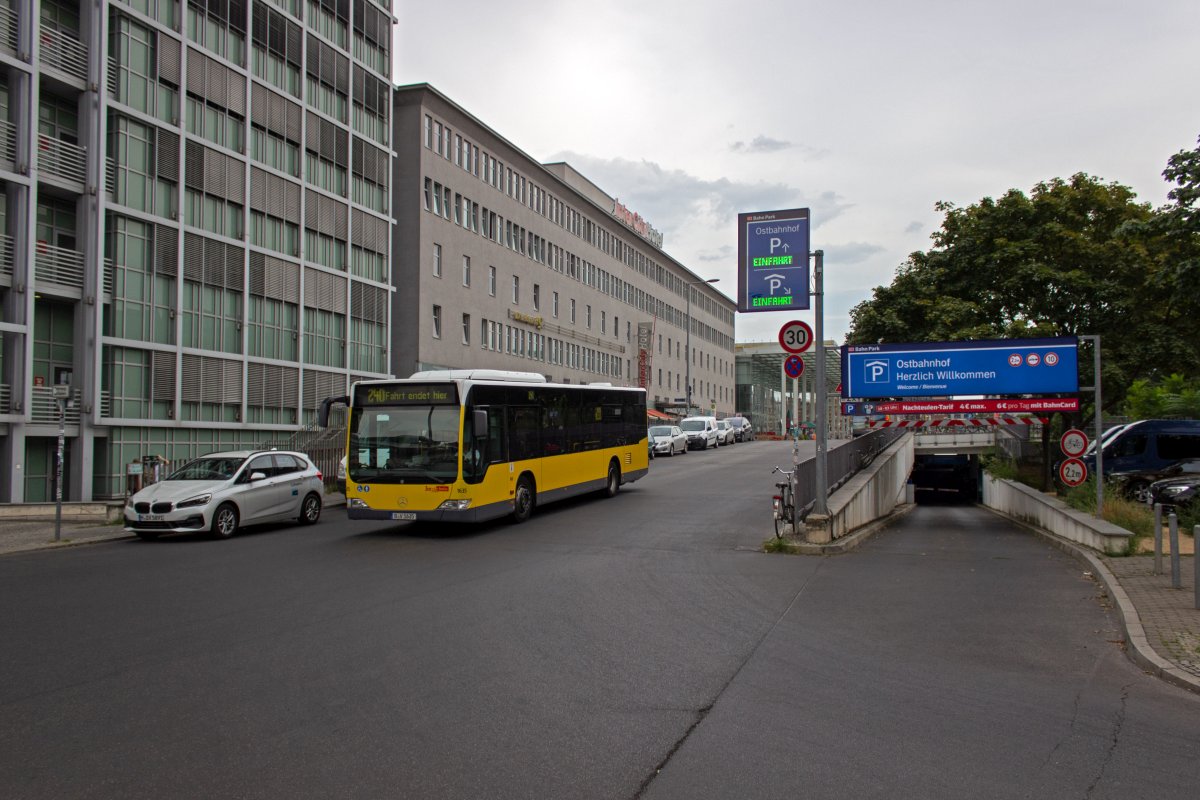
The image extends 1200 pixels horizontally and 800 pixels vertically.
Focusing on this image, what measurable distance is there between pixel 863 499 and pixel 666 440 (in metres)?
27.3

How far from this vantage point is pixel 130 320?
98.2ft

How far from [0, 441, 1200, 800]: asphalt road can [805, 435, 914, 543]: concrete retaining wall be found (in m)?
1.48

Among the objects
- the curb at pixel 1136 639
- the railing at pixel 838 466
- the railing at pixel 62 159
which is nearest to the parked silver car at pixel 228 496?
the railing at pixel 838 466

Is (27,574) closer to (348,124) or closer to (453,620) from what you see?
(453,620)

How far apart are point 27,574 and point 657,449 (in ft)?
112

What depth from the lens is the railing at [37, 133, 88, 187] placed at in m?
27.4

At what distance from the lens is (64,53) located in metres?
28.0

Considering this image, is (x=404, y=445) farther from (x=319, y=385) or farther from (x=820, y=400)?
(x=319, y=385)

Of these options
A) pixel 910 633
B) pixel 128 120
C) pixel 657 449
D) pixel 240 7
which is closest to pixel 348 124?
pixel 240 7

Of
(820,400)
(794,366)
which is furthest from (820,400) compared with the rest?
(794,366)

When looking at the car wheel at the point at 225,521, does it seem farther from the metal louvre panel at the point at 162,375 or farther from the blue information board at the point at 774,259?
the metal louvre panel at the point at 162,375

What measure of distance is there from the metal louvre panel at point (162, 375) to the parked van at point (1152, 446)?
2782 centimetres

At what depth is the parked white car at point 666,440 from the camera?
44.8 meters

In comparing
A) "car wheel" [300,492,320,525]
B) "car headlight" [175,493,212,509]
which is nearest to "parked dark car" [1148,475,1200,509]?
"car wheel" [300,492,320,525]
